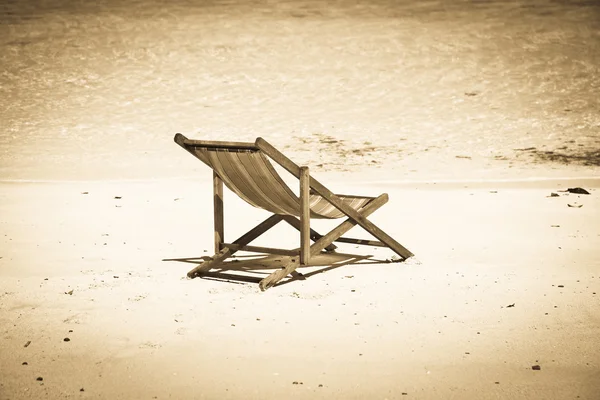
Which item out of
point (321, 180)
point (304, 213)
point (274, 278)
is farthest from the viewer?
point (321, 180)

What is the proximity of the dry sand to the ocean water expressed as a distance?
5421mm

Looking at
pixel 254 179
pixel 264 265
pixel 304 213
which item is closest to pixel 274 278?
pixel 304 213

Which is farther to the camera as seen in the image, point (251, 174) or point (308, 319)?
point (251, 174)

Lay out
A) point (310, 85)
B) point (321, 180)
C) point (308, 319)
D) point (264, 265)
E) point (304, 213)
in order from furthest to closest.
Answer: point (310, 85) < point (321, 180) < point (264, 265) < point (304, 213) < point (308, 319)

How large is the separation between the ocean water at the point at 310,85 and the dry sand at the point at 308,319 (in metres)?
5.42

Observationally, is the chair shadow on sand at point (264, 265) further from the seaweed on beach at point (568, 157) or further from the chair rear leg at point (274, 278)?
the seaweed on beach at point (568, 157)

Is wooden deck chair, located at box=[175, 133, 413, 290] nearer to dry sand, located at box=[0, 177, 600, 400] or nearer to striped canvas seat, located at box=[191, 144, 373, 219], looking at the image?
striped canvas seat, located at box=[191, 144, 373, 219]

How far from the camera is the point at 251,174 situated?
4750 millimetres

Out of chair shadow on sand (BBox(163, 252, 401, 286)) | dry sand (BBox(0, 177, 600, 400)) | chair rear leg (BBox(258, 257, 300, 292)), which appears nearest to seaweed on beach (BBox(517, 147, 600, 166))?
dry sand (BBox(0, 177, 600, 400))

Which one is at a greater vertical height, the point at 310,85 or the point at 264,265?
the point at 310,85

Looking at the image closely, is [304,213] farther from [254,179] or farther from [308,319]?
[308,319]

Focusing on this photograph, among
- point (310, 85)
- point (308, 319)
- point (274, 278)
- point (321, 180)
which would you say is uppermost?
point (310, 85)

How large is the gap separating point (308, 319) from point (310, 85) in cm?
1435

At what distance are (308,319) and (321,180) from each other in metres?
7.33
